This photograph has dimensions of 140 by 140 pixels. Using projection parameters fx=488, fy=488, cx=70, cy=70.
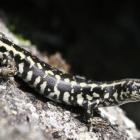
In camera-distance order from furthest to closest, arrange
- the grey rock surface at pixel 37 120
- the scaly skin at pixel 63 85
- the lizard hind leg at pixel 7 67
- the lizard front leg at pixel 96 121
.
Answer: the lizard front leg at pixel 96 121 → the scaly skin at pixel 63 85 → the lizard hind leg at pixel 7 67 → the grey rock surface at pixel 37 120

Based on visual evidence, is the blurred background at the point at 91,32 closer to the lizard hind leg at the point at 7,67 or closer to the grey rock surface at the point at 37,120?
the grey rock surface at the point at 37,120

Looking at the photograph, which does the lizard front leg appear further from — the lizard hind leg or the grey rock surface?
the lizard hind leg

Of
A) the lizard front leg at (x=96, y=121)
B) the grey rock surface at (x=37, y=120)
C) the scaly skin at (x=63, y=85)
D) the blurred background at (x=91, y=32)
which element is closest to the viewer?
the grey rock surface at (x=37, y=120)

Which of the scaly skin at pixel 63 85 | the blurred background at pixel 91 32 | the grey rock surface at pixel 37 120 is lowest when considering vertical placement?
the grey rock surface at pixel 37 120

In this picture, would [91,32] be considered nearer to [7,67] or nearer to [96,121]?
[96,121]

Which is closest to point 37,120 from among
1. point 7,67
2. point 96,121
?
point 7,67

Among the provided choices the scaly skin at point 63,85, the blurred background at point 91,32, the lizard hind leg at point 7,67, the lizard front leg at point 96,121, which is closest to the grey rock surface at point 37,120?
the lizard front leg at point 96,121
